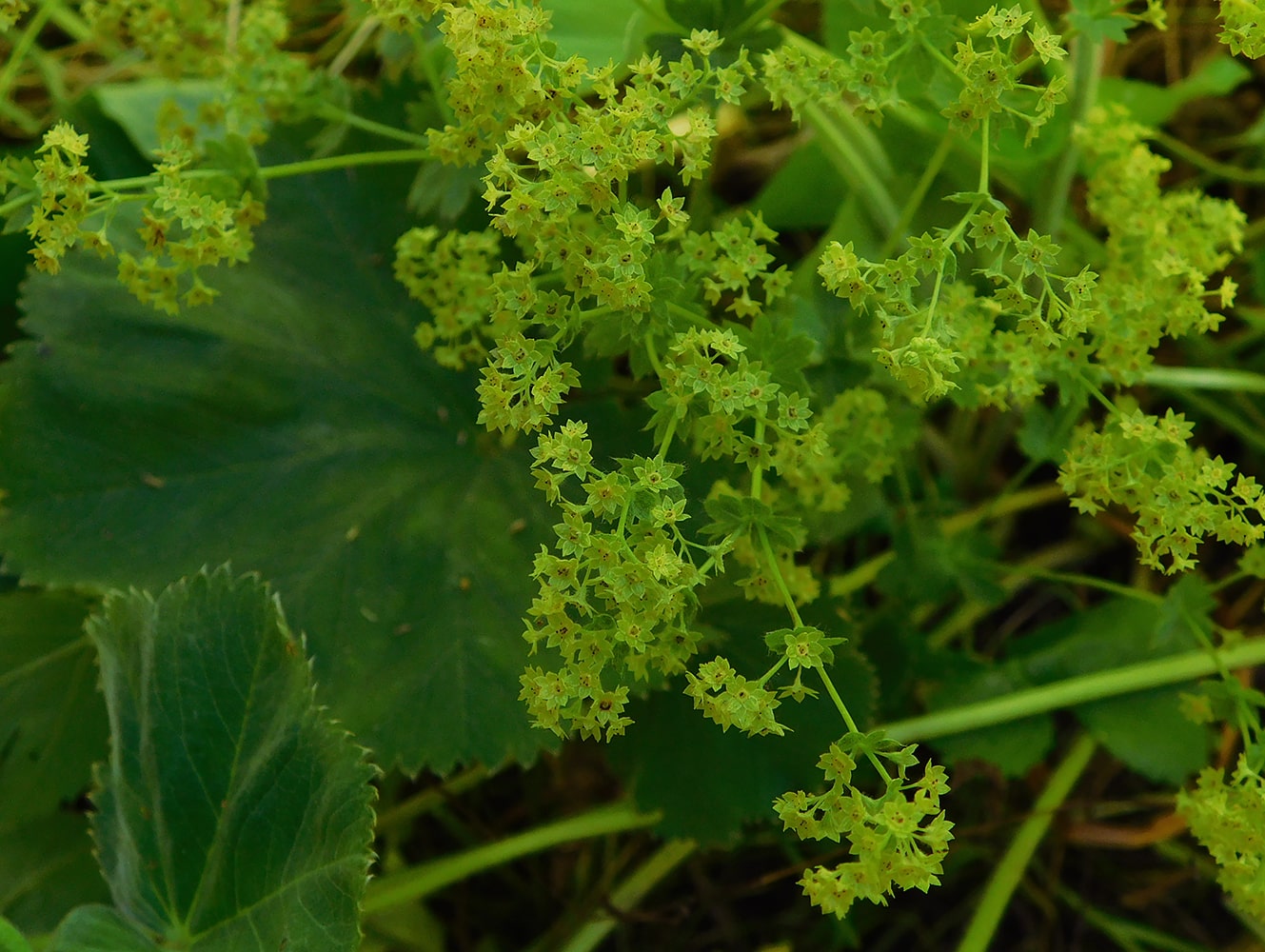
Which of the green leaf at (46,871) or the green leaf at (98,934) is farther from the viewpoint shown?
the green leaf at (46,871)

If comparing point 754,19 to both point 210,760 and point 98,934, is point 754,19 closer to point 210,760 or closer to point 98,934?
point 210,760

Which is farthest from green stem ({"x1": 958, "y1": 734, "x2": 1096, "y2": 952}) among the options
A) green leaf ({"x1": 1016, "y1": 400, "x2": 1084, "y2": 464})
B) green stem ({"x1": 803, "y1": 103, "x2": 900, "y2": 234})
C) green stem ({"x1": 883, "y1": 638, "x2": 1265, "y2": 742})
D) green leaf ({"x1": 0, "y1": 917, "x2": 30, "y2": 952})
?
green leaf ({"x1": 0, "y1": 917, "x2": 30, "y2": 952})

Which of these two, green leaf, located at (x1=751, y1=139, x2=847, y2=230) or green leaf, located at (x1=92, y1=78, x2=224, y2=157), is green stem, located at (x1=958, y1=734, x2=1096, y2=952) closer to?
green leaf, located at (x1=751, y1=139, x2=847, y2=230)

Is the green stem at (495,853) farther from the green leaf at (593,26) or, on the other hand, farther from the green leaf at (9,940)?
the green leaf at (593,26)

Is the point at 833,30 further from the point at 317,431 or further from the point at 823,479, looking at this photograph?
the point at 317,431

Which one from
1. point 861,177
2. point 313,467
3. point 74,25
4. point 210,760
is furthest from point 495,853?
point 74,25

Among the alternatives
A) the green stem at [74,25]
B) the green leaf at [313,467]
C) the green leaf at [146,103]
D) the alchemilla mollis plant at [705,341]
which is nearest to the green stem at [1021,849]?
the alchemilla mollis plant at [705,341]

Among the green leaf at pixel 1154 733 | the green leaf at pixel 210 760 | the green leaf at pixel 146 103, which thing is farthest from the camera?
the green leaf at pixel 146 103

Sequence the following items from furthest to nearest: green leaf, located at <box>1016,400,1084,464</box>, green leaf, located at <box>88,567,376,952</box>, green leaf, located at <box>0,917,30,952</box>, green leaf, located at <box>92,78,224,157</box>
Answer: green leaf, located at <box>92,78,224,157</box> < green leaf, located at <box>1016,400,1084,464</box> < green leaf, located at <box>88,567,376,952</box> < green leaf, located at <box>0,917,30,952</box>
